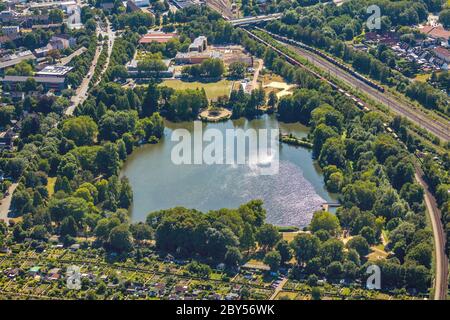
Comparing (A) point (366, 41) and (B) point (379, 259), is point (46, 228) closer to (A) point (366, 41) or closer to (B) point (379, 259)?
(B) point (379, 259)

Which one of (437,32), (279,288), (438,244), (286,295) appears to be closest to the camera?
(286,295)

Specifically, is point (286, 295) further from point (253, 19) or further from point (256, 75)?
point (253, 19)

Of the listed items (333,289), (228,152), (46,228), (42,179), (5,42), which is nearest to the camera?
(333,289)

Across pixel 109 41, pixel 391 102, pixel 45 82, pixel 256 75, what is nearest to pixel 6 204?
pixel 45 82

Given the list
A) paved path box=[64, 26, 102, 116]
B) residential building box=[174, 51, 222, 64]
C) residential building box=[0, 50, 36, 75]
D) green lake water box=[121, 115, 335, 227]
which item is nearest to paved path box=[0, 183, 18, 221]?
green lake water box=[121, 115, 335, 227]

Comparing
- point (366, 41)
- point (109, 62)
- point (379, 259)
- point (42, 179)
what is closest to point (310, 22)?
point (366, 41)

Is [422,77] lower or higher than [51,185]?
higher

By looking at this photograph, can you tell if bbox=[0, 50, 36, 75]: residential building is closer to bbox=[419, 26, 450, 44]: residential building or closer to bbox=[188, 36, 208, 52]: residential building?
bbox=[188, 36, 208, 52]: residential building
